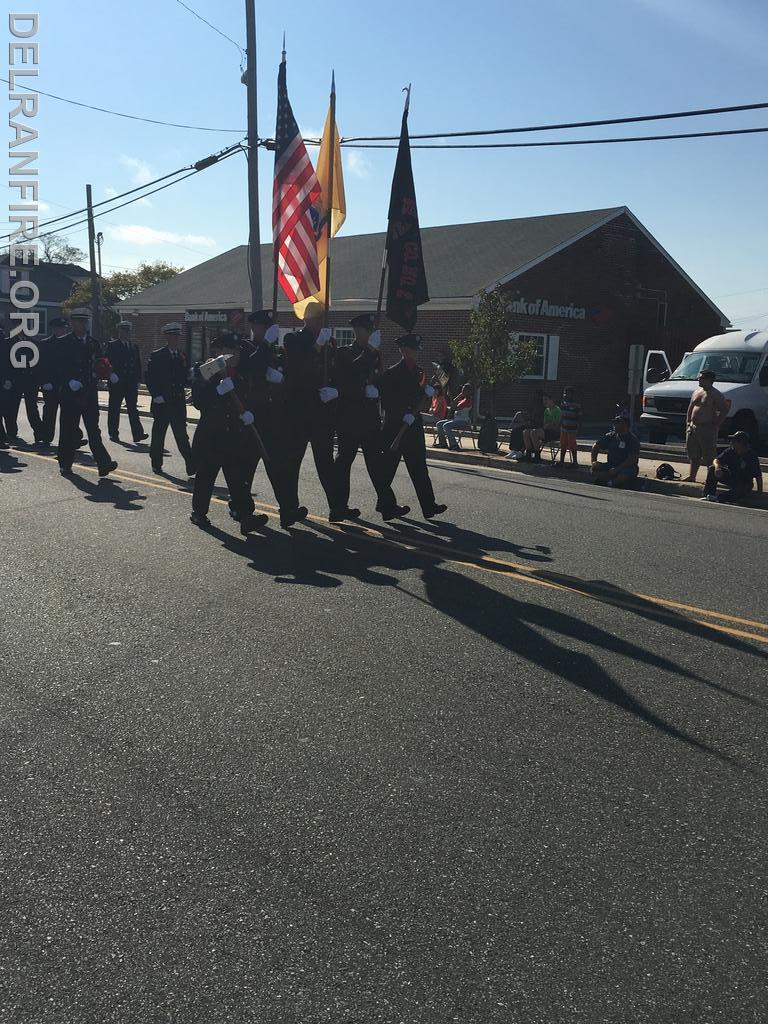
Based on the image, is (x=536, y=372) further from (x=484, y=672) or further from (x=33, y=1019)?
(x=33, y=1019)

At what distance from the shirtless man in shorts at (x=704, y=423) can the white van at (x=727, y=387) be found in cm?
Result: 514

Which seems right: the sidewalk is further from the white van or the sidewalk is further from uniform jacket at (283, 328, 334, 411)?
uniform jacket at (283, 328, 334, 411)

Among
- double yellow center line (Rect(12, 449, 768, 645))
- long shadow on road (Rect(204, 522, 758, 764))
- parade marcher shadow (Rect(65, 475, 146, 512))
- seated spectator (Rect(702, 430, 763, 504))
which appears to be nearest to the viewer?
long shadow on road (Rect(204, 522, 758, 764))

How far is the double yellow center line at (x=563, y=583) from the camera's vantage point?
6.13 meters

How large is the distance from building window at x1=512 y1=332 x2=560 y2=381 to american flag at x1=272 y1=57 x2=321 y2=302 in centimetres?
1682

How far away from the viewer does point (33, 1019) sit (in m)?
2.48

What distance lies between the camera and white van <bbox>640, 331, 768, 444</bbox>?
19.4 metres

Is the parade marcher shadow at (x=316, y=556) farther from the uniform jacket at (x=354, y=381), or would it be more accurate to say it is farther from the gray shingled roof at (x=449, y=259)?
the gray shingled roof at (x=449, y=259)

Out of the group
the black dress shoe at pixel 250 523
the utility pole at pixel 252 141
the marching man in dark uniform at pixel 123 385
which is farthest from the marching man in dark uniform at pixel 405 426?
the utility pole at pixel 252 141

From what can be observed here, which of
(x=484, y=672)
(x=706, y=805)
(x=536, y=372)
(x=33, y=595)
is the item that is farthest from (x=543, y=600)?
(x=536, y=372)

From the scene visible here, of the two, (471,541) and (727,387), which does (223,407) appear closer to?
(471,541)

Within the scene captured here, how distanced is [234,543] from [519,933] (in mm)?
5790

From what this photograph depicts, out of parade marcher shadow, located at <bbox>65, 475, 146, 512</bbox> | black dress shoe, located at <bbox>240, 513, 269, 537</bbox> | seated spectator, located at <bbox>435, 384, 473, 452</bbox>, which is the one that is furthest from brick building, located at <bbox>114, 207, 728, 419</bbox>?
black dress shoe, located at <bbox>240, 513, 269, 537</bbox>

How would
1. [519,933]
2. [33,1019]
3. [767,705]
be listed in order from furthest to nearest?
[767,705]
[519,933]
[33,1019]
